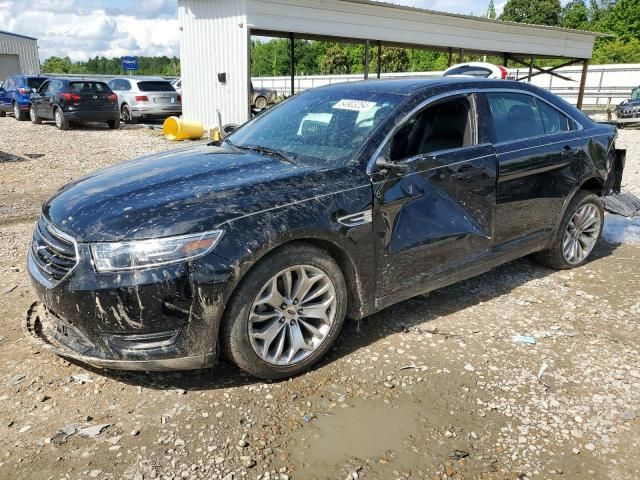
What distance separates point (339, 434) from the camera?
9.00 feet

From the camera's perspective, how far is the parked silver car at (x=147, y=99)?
60.4 ft

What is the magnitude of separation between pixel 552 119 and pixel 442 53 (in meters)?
34.6

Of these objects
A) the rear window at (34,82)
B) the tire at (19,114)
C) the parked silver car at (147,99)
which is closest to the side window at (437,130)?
the parked silver car at (147,99)

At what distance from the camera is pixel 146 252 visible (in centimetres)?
269

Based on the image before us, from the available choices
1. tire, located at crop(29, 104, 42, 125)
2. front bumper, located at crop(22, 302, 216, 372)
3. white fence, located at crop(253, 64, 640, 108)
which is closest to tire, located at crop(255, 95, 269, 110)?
white fence, located at crop(253, 64, 640, 108)

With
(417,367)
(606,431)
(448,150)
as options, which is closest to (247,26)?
(448,150)

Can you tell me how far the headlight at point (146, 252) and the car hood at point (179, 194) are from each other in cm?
4

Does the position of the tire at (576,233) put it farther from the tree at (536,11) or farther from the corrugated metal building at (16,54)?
the tree at (536,11)

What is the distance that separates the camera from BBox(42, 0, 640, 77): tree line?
46.9m

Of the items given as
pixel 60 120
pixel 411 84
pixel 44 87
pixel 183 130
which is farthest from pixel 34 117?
pixel 411 84

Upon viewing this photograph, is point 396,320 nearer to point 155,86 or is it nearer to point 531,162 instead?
point 531,162

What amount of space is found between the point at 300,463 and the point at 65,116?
53.5ft

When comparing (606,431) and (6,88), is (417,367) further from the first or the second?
(6,88)

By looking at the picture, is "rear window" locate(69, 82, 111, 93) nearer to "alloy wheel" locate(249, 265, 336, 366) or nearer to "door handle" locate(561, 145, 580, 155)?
"door handle" locate(561, 145, 580, 155)
